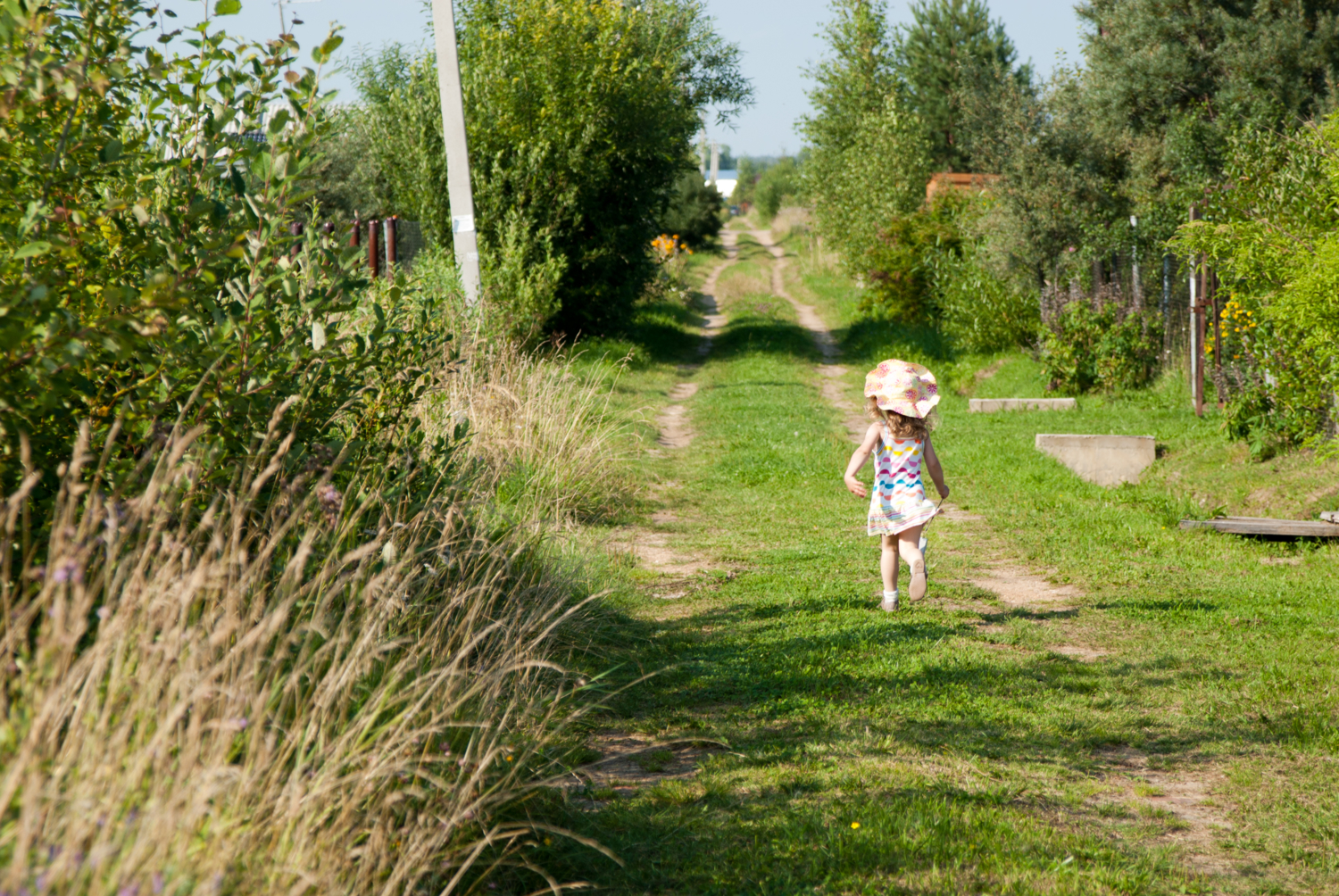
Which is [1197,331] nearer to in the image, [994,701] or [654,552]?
[654,552]

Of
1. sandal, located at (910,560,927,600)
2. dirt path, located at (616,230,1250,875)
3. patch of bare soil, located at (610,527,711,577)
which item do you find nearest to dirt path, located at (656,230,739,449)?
dirt path, located at (616,230,1250,875)

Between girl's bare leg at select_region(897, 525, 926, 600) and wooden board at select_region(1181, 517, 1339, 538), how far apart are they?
2844 mm

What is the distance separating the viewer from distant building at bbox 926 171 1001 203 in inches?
773

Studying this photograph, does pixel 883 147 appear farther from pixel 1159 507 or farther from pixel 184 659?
pixel 184 659

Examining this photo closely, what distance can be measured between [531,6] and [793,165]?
42.9m

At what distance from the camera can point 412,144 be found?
57.5ft

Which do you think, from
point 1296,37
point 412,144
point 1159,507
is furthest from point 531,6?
point 1159,507

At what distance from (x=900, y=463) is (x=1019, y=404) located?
27.3ft

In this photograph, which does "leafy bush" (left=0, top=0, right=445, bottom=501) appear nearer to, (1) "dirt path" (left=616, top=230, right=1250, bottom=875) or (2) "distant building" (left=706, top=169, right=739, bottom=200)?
(1) "dirt path" (left=616, top=230, right=1250, bottom=875)

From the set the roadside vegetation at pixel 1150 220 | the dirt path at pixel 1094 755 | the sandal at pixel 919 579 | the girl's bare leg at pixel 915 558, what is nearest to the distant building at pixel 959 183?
the roadside vegetation at pixel 1150 220

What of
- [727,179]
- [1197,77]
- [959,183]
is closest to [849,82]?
[959,183]

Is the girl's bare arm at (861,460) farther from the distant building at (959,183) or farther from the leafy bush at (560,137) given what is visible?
the distant building at (959,183)

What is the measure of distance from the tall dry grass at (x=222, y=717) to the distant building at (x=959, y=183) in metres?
16.2

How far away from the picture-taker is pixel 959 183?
31.4 metres
